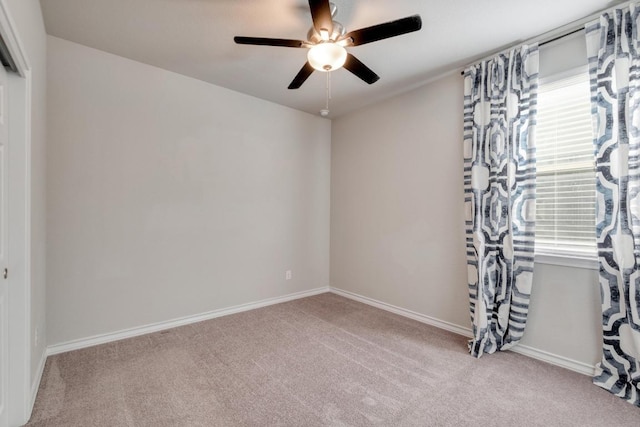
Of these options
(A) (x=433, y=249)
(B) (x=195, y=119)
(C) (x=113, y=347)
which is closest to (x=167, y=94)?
(B) (x=195, y=119)

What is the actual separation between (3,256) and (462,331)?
3.55 meters

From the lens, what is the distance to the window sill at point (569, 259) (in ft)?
7.29

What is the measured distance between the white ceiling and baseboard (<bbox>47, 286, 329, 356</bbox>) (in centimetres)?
260

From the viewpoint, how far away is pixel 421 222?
3.35m

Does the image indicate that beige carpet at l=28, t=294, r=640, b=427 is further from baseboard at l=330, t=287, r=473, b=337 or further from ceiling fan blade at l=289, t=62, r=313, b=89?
ceiling fan blade at l=289, t=62, r=313, b=89

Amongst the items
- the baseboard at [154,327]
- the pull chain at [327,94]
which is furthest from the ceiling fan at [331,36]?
the baseboard at [154,327]

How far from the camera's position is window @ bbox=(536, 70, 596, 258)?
7.50ft

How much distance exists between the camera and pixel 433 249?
10.6 ft

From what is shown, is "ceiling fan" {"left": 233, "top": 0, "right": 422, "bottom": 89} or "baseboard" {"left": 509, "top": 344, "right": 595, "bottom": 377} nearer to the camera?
"ceiling fan" {"left": 233, "top": 0, "right": 422, "bottom": 89}

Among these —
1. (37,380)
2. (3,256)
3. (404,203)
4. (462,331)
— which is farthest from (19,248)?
(462,331)

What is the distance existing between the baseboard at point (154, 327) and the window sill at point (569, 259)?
2859 mm

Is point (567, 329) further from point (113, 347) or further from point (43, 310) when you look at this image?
point (43, 310)

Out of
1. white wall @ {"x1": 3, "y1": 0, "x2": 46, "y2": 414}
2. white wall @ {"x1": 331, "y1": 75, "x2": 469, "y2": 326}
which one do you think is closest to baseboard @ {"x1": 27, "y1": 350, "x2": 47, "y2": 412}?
white wall @ {"x1": 3, "y1": 0, "x2": 46, "y2": 414}

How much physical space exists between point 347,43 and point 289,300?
3174mm
